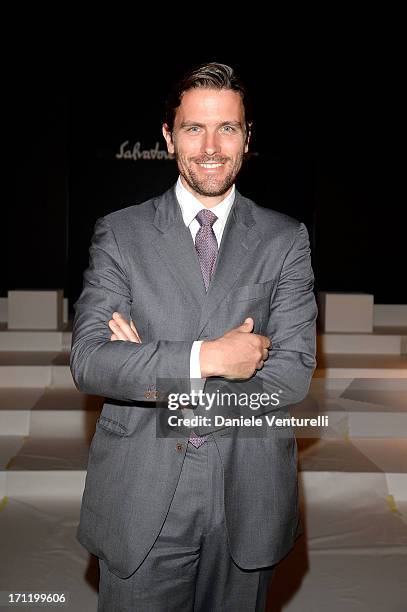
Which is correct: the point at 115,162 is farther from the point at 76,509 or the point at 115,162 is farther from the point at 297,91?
the point at 76,509

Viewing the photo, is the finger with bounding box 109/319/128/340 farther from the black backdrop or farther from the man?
the black backdrop

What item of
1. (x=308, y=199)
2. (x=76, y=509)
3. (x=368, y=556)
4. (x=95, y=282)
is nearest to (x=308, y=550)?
(x=368, y=556)

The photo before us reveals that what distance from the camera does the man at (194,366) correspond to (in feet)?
5.37

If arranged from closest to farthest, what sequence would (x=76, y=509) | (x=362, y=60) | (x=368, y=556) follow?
(x=368, y=556) < (x=76, y=509) < (x=362, y=60)

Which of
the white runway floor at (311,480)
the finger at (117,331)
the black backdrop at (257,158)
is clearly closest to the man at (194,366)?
the finger at (117,331)

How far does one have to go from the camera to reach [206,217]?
180 centimetres

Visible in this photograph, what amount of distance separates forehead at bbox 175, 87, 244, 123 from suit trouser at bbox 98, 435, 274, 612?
72 centimetres

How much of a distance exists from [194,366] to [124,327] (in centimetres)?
20

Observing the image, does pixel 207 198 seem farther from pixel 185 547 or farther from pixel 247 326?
pixel 185 547

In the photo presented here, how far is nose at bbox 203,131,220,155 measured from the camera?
1694mm

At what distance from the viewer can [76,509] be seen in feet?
12.9

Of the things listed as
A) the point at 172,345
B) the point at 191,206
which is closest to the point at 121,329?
the point at 172,345

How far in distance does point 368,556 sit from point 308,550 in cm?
26

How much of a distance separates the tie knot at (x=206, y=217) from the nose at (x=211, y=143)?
155 millimetres
